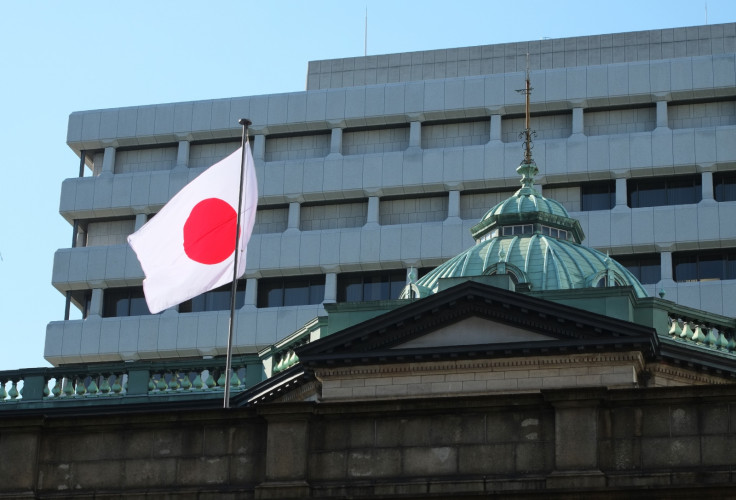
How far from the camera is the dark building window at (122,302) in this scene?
88.1m

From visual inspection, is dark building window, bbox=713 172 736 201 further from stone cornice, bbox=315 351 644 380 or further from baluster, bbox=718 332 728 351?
stone cornice, bbox=315 351 644 380

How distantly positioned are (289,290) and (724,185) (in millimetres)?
20436

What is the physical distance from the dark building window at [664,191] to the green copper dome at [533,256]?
29.0m

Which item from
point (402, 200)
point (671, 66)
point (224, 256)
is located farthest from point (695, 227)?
point (224, 256)

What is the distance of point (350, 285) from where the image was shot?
83562 mm

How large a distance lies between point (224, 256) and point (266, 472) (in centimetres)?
1375

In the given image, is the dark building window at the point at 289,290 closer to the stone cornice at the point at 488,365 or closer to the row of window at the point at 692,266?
the row of window at the point at 692,266

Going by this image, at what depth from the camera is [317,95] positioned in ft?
285

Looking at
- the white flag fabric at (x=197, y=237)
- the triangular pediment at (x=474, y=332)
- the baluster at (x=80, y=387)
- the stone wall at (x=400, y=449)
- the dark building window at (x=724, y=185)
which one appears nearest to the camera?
the stone wall at (x=400, y=449)

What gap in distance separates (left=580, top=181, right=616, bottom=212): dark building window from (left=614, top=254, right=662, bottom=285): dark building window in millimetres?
2901

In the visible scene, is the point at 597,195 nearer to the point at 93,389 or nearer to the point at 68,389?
the point at 93,389

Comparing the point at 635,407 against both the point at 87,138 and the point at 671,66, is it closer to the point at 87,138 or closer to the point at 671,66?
the point at 671,66

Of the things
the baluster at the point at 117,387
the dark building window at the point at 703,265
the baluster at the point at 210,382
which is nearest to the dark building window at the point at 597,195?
the dark building window at the point at 703,265

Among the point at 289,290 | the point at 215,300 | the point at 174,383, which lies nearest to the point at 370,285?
the point at 289,290
